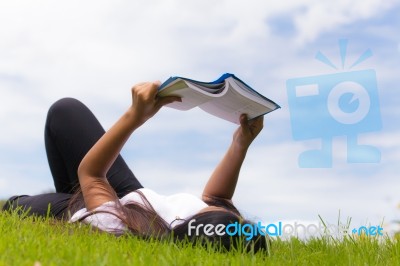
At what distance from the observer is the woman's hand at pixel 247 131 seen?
396cm

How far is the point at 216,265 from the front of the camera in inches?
110

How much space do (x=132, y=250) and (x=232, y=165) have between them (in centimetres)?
121

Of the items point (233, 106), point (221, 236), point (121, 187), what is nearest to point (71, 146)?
point (121, 187)

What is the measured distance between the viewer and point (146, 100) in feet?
10.8

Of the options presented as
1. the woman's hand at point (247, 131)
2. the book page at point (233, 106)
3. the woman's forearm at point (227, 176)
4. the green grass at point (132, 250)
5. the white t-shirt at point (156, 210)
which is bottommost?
the green grass at point (132, 250)

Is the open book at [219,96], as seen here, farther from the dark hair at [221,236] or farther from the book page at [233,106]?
the dark hair at [221,236]

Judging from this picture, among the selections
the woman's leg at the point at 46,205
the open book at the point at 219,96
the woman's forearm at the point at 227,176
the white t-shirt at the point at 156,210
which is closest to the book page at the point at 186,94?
the open book at the point at 219,96

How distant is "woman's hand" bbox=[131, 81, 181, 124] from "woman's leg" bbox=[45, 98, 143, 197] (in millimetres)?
929

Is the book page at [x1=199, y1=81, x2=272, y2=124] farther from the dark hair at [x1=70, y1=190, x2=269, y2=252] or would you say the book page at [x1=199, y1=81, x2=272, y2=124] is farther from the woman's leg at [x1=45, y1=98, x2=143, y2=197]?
the woman's leg at [x1=45, y1=98, x2=143, y2=197]

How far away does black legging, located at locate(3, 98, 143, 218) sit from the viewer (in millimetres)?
4191

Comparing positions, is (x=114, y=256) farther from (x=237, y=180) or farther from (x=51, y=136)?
(x=51, y=136)

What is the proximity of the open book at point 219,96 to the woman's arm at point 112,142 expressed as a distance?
72mm

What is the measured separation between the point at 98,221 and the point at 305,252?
1309 mm

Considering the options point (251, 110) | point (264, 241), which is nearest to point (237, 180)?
point (251, 110)
